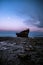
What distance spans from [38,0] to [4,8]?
1.20 meters

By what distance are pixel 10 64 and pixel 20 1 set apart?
234 centimetres

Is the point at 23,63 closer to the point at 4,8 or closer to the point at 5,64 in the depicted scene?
the point at 5,64

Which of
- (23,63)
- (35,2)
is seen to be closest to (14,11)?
(35,2)

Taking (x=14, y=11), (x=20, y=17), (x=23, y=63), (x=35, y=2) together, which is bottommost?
(x=23, y=63)

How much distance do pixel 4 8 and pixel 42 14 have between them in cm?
135

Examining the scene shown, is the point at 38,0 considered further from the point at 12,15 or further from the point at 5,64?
the point at 5,64

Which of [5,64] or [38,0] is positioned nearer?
[5,64]

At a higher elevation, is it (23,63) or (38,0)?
(38,0)

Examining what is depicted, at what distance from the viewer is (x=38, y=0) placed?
10.5 feet

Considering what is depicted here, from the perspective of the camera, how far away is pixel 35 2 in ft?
10.6

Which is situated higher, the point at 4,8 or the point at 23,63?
the point at 4,8

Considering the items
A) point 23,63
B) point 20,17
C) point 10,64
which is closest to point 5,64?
A: point 10,64

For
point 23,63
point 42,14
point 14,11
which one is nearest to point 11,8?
point 14,11

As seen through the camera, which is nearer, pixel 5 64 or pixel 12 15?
pixel 5 64
